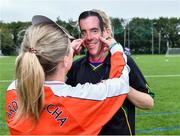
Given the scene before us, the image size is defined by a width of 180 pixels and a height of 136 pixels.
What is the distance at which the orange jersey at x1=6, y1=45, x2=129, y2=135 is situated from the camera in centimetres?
233

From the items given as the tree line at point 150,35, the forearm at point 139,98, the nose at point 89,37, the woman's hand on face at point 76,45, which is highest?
the nose at point 89,37

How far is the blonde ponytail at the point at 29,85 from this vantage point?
2281 millimetres

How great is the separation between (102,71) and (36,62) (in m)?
0.82

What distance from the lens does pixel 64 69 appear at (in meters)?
2.45

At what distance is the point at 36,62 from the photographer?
2.31 metres

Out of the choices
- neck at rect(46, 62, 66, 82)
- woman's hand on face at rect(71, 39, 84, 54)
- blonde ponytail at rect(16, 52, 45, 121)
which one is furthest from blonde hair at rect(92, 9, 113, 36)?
blonde ponytail at rect(16, 52, 45, 121)

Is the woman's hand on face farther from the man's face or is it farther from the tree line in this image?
the tree line

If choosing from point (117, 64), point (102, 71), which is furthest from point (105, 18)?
point (117, 64)

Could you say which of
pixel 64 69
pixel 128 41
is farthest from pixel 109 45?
pixel 128 41

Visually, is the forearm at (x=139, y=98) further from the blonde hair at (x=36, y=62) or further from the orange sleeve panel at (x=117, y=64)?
the blonde hair at (x=36, y=62)

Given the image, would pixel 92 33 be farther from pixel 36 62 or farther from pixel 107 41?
pixel 36 62

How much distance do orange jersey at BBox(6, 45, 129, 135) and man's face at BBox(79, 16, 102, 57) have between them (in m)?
0.71

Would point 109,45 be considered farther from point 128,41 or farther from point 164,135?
point 128,41

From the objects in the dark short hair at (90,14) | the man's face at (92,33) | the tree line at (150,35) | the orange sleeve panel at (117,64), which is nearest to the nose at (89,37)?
the man's face at (92,33)
